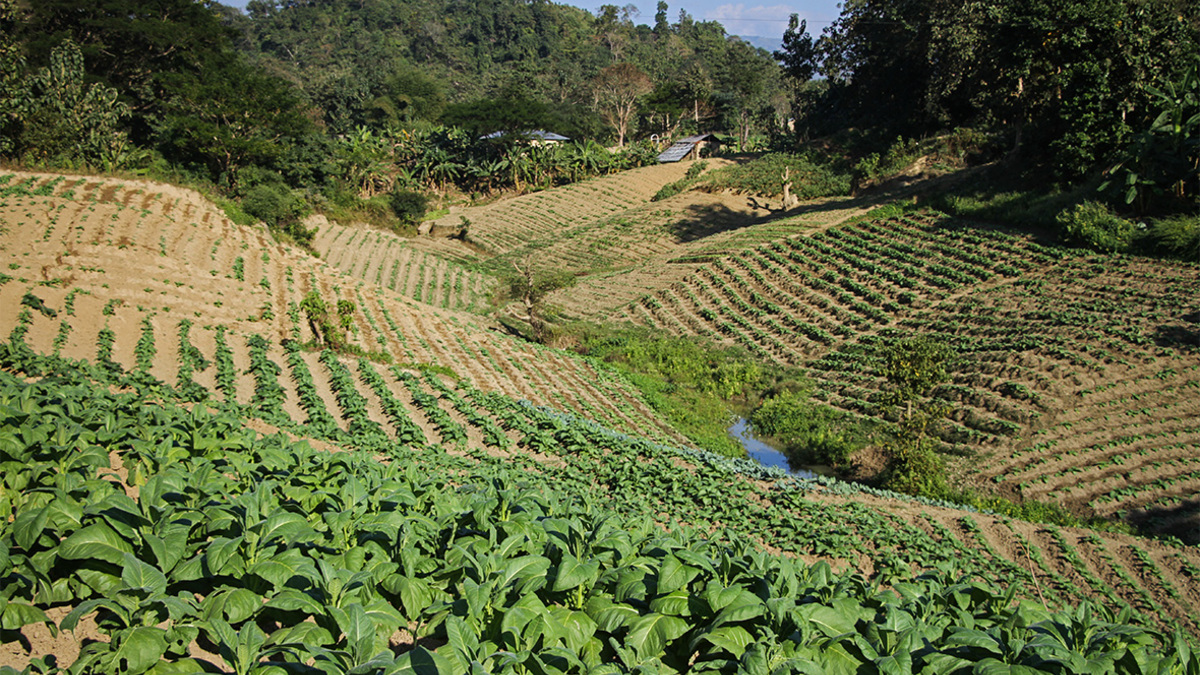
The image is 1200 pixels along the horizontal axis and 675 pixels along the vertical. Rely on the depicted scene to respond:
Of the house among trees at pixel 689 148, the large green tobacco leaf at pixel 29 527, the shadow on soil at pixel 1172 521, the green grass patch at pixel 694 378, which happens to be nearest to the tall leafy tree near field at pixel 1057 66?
the green grass patch at pixel 694 378

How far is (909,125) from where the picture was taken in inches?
1718

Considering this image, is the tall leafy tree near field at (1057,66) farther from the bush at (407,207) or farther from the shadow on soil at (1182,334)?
the bush at (407,207)

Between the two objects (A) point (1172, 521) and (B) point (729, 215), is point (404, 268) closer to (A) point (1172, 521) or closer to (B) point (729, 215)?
(B) point (729, 215)

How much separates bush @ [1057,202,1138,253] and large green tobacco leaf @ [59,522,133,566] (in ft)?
81.1

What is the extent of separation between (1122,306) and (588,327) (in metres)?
16.2

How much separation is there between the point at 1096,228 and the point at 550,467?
1934 centimetres

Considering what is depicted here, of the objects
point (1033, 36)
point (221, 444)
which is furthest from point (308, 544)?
point (1033, 36)

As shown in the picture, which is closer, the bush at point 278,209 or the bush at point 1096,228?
the bush at point 1096,228

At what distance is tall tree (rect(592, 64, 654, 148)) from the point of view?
6623 centimetres

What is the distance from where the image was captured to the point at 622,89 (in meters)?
67.2

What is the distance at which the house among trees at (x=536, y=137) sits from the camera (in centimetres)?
5524

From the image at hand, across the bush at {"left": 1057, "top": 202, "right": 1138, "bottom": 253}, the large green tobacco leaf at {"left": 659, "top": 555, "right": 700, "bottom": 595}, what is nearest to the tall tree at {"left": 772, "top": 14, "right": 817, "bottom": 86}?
the bush at {"left": 1057, "top": 202, "right": 1138, "bottom": 253}

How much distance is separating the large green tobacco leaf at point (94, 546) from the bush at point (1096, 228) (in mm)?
24723

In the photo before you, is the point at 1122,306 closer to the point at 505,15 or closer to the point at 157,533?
the point at 157,533
